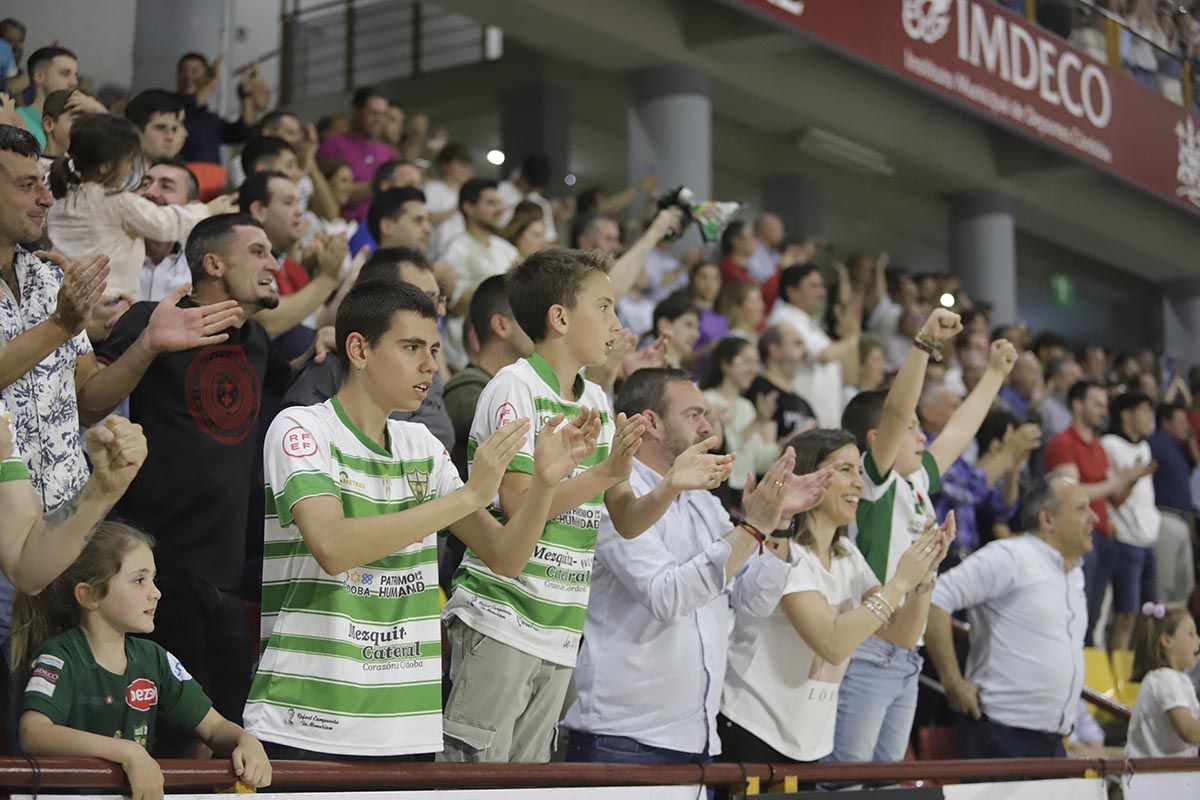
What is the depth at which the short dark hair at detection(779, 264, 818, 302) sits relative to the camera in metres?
9.48

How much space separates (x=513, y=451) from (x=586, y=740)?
1389mm

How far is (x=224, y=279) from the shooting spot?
4184 millimetres

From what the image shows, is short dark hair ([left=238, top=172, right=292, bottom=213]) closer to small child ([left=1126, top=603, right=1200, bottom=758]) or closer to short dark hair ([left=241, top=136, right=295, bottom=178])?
short dark hair ([left=241, top=136, right=295, bottom=178])

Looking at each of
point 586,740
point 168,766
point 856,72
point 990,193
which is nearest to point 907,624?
point 586,740

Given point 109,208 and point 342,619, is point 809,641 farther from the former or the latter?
point 109,208

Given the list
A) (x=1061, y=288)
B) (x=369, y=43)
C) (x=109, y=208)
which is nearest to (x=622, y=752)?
(x=109, y=208)

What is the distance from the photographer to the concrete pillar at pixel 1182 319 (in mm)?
18828

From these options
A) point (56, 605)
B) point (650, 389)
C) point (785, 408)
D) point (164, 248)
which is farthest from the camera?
point (785, 408)

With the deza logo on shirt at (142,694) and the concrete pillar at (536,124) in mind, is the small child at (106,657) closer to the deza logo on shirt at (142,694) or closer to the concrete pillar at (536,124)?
the deza logo on shirt at (142,694)

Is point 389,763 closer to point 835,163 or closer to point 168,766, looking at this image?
point 168,766

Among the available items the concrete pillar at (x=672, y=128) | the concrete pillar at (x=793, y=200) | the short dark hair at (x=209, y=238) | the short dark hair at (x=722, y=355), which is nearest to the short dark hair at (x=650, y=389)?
the short dark hair at (x=209, y=238)

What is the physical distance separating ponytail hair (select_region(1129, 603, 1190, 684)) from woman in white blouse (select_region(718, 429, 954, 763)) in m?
2.05

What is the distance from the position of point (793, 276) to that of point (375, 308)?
20.9ft

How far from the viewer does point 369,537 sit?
10.1ft
